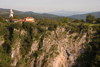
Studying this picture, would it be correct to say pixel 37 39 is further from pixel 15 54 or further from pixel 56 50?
pixel 15 54

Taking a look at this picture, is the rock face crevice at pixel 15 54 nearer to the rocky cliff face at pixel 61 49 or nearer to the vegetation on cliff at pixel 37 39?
A: the vegetation on cliff at pixel 37 39

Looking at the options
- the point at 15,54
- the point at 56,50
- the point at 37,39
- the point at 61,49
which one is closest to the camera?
the point at 56,50

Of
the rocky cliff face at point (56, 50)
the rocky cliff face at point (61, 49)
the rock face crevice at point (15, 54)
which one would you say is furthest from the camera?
the rock face crevice at point (15, 54)

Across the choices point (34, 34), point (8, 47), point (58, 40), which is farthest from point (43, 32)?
point (8, 47)

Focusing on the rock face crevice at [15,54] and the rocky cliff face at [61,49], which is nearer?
the rocky cliff face at [61,49]

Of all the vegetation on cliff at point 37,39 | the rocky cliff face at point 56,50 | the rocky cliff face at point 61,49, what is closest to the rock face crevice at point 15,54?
the rocky cliff face at point 56,50

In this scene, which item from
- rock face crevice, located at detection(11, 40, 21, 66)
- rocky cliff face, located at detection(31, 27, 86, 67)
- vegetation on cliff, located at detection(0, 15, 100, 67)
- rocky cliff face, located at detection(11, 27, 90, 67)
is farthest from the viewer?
rock face crevice, located at detection(11, 40, 21, 66)

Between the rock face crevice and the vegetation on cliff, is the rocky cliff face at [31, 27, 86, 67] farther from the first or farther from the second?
the rock face crevice

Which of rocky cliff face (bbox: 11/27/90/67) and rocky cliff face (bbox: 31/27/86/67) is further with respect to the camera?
rocky cliff face (bbox: 11/27/90/67)

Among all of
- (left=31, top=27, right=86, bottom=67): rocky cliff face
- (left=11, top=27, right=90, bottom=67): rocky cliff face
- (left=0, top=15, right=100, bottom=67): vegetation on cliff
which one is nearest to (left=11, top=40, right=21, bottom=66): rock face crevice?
(left=11, top=27, right=90, bottom=67): rocky cliff face

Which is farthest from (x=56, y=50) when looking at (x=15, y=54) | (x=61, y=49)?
(x=15, y=54)

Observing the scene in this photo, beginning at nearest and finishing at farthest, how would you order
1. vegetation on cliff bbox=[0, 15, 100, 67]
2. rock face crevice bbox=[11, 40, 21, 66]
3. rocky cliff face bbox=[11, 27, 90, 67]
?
vegetation on cliff bbox=[0, 15, 100, 67] → rocky cliff face bbox=[11, 27, 90, 67] → rock face crevice bbox=[11, 40, 21, 66]

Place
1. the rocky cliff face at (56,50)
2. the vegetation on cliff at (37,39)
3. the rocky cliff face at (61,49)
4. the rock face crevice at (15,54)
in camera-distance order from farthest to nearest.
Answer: the rock face crevice at (15,54)
the rocky cliff face at (56,50)
the rocky cliff face at (61,49)
the vegetation on cliff at (37,39)
